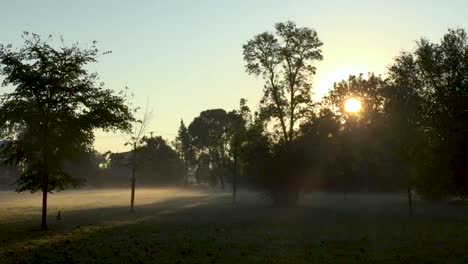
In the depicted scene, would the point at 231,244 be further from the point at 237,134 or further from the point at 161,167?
the point at 161,167

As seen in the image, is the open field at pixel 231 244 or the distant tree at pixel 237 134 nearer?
the open field at pixel 231 244

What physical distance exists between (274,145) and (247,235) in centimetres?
2829

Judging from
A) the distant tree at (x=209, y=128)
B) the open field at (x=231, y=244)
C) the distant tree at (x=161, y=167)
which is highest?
the distant tree at (x=209, y=128)

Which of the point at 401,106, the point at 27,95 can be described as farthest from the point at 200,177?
the point at 27,95

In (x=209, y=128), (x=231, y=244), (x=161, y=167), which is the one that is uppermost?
(x=209, y=128)

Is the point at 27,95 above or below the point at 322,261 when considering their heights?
above

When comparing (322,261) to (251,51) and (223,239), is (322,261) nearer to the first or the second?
(223,239)

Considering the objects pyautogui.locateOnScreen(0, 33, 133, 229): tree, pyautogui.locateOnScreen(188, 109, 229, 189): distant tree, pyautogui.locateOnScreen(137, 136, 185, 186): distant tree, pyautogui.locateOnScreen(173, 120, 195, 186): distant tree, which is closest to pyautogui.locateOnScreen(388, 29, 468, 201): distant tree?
pyautogui.locateOnScreen(0, 33, 133, 229): tree

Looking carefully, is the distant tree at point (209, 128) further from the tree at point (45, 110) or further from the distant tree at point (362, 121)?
the tree at point (45, 110)

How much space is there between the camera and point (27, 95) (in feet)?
93.2

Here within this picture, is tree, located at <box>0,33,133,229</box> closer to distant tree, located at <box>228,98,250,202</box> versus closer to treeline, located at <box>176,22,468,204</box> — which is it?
treeline, located at <box>176,22,468,204</box>

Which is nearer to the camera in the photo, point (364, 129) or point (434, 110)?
point (434, 110)

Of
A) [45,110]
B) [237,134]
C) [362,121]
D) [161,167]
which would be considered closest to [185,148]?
[161,167]

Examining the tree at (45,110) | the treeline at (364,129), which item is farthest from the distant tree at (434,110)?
the tree at (45,110)
